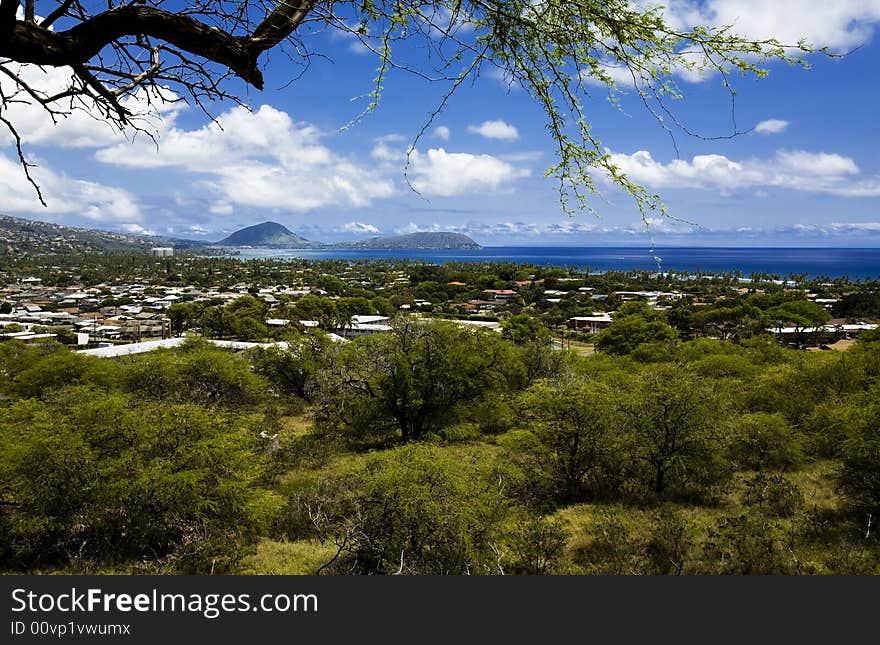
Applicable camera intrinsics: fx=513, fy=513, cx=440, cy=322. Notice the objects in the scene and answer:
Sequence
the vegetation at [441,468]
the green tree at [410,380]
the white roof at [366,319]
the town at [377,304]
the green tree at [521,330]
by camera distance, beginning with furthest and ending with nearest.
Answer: the white roof at [366,319]
the town at [377,304]
the green tree at [521,330]
the green tree at [410,380]
the vegetation at [441,468]

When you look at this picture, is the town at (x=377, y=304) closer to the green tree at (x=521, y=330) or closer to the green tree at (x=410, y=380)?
the green tree at (x=521, y=330)

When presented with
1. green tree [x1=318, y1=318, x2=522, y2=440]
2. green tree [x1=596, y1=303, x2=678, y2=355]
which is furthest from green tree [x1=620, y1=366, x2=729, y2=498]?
green tree [x1=596, y1=303, x2=678, y2=355]

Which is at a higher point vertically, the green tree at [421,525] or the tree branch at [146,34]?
the tree branch at [146,34]

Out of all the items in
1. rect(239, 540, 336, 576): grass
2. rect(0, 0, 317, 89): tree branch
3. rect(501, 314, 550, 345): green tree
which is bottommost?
rect(239, 540, 336, 576): grass

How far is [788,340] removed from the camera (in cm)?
4794

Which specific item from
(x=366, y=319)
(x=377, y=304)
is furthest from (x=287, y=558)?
(x=377, y=304)

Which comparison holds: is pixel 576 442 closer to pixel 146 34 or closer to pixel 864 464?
pixel 864 464

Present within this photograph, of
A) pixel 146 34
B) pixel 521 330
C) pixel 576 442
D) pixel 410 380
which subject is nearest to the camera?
pixel 146 34

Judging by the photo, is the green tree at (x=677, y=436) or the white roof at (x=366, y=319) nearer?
the green tree at (x=677, y=436)

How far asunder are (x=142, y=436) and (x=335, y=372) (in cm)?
1239

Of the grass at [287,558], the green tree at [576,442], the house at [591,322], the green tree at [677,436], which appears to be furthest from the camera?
the house at [591,322]

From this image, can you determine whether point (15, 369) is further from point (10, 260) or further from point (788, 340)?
point (10, 260)

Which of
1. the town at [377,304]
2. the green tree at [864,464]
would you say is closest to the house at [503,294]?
the town at [377,304]

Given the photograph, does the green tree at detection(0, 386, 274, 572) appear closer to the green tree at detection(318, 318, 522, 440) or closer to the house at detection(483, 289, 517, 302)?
the green tree at detection(318, 318, 522, 440)
